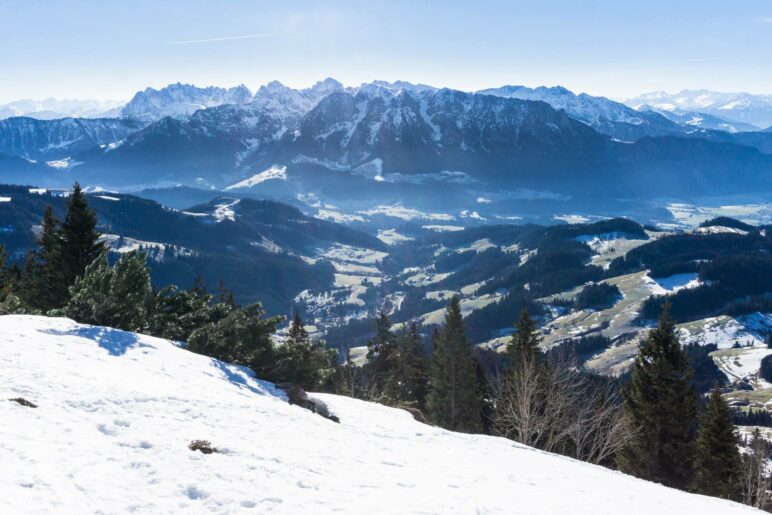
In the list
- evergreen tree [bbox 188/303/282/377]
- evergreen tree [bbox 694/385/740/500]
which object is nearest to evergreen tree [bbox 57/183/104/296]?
evergreen tree [bbox 188/303/282/377]

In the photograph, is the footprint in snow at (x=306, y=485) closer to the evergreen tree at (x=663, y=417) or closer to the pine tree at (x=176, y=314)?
the pine tree at (x=176, y=314)

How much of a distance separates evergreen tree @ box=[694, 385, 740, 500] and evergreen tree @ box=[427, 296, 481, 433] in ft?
84.7

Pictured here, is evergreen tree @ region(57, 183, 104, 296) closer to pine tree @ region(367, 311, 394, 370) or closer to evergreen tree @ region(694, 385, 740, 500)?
pine tree @ region(367, 311, 394, 370)

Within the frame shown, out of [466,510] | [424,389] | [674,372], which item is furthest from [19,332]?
[424,389]

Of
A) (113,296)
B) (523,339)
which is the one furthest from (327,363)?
(523,339)

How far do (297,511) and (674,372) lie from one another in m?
40.4

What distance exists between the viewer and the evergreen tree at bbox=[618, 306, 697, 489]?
133 ft

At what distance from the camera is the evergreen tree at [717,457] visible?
39.0 meters

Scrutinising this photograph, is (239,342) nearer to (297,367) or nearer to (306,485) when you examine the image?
(297,367)

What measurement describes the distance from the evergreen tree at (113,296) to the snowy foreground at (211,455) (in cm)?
377

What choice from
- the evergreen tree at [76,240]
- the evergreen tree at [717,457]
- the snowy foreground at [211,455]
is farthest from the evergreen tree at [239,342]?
the evergreen tree at [717,457]

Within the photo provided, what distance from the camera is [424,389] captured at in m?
76.1

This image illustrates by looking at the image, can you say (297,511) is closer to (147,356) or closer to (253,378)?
(147,356)

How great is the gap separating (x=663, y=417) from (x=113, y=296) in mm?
44908
